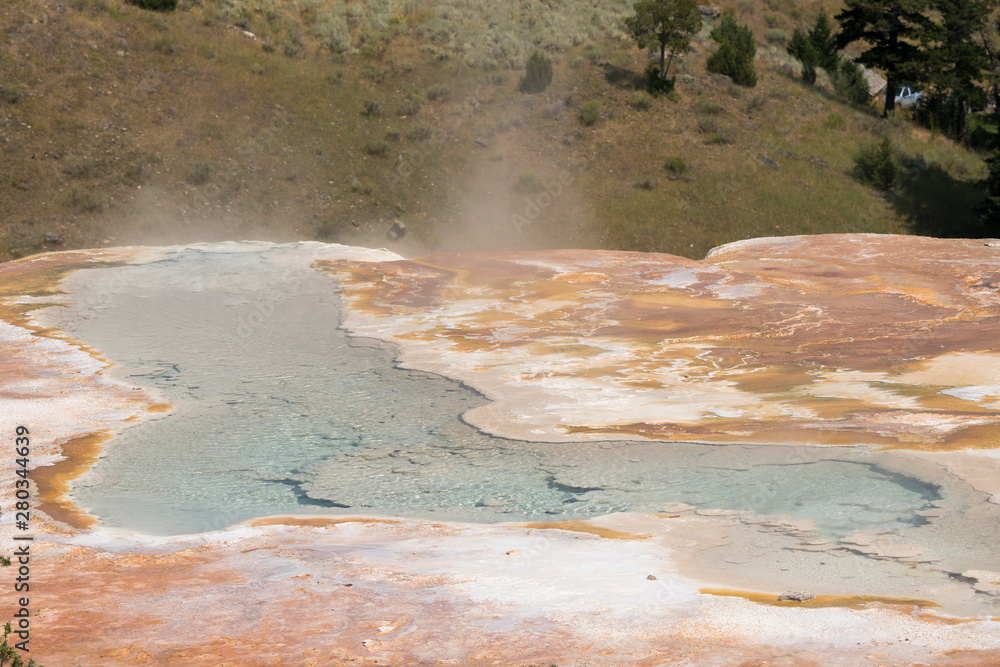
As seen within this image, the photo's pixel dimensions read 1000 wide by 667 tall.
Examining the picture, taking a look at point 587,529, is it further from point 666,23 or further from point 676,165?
point 666,23

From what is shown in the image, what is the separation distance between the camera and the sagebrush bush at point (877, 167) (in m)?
36.3

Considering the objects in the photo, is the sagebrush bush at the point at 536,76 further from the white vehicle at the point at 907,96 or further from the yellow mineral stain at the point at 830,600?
the yellow mineral stain at the point at 830,600

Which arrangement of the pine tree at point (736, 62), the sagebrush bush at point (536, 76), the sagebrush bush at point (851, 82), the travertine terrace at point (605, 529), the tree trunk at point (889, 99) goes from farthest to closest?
1. the sagebrush bush at point (851, 82)
2. the tree trunk at point (889, 99)
3. the pine tree at point (736, 62)
4. the sagebrush bush at point (536, 76)
5. the travertine terrace at point (605, 529)

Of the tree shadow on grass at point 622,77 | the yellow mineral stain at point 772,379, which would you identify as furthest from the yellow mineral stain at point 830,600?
the tree shadow on grass at point 622,77

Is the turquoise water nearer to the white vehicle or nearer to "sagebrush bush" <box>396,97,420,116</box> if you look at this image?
"sagebrush bush" <box>396,97,420,116</box>

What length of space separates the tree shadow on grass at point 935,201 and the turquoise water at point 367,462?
1139 inches

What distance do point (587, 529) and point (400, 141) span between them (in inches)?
1144

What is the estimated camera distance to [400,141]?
111 ft

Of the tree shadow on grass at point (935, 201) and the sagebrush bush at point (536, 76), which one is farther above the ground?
the sagebrush bush at point (536, 76)

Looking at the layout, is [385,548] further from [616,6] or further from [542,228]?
[616,6]

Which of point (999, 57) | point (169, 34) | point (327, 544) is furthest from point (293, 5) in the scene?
point (327, 544)

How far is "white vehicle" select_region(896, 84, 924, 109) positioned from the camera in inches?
1834

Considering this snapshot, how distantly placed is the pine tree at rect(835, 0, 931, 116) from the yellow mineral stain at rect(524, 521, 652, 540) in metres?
37.8

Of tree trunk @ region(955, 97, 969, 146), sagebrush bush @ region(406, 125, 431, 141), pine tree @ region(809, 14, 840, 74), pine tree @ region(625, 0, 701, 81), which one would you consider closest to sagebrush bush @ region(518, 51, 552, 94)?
pine tree @ region(625, 0, 701, 81)
